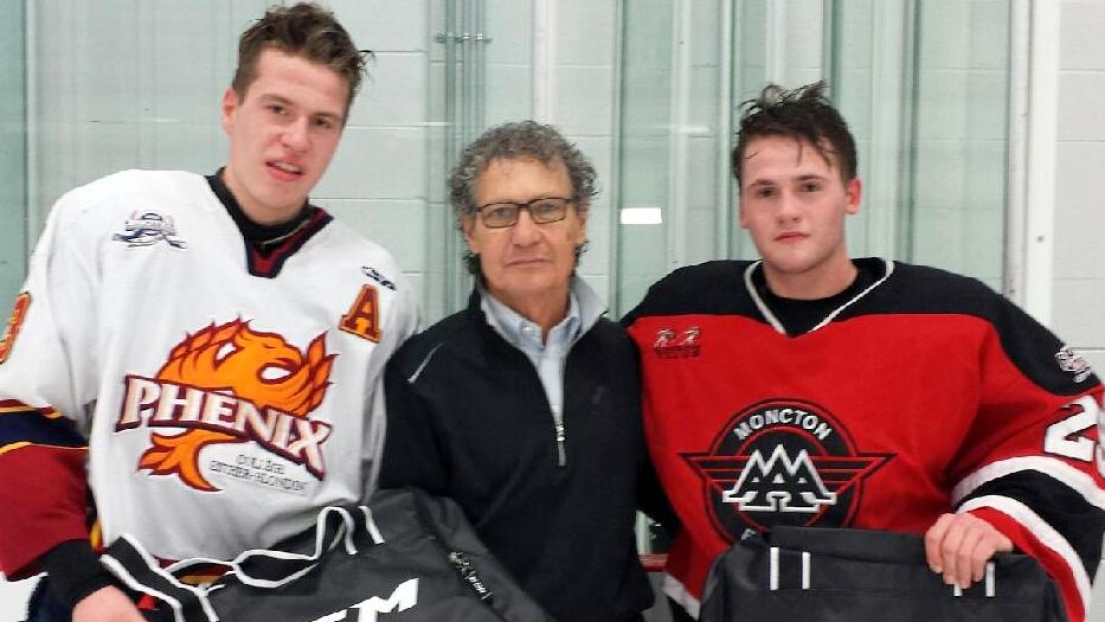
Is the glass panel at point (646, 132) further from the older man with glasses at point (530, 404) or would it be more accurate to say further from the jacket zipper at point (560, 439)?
the jacket zipper at point (560, 439)

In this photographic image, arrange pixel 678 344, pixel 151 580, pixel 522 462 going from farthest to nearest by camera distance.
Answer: pixel 678 344
pixel 522 462
pixel 151 580

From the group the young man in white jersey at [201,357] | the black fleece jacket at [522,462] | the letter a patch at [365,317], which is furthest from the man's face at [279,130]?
the black fleece jacket at [522,462]

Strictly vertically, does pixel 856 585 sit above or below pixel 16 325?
below

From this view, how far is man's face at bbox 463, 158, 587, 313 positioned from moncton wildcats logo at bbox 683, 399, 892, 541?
29 centimetres

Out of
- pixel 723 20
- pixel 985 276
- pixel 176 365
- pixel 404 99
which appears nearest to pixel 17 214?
pixel 404 99

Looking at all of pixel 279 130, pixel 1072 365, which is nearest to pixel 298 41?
pixel 279 130

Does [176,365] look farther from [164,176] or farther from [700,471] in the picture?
[700,471]

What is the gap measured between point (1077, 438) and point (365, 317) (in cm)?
87

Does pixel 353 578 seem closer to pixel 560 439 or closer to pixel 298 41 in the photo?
pixel 560 439

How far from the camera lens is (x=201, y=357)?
1.31 meters

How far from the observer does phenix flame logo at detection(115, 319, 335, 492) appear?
4.25 ft

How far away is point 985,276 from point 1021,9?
0.45 meters

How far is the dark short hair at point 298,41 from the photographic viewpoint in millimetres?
1367

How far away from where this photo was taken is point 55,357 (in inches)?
49.6
